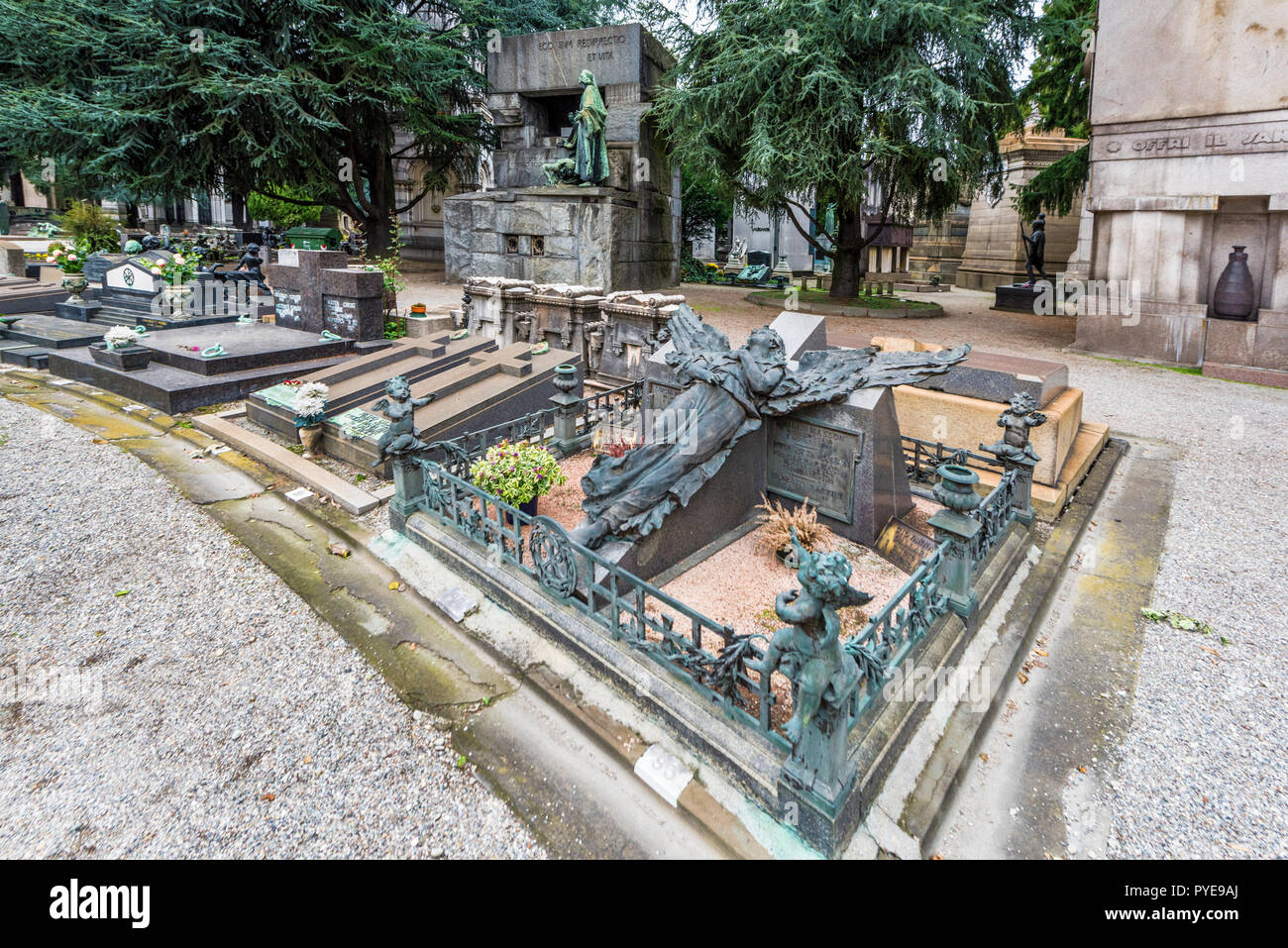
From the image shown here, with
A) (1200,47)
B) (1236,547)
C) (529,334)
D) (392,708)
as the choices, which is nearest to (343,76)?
(529,334)

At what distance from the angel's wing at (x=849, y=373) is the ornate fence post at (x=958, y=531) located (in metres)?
1.04

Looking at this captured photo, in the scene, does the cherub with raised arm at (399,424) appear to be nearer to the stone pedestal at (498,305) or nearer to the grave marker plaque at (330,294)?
the stone pedestal at (498,305)

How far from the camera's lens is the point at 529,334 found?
482 inches

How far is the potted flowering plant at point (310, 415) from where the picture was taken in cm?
816

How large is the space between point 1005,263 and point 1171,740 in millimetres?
28987

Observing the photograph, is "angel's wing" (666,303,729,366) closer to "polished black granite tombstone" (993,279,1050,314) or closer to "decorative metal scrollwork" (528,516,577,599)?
"decorative metal scrollwork" (528,516,577,599)

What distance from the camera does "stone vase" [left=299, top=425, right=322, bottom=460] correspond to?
8242 mm

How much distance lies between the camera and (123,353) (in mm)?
10703

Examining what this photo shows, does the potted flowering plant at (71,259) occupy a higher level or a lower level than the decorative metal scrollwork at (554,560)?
higher

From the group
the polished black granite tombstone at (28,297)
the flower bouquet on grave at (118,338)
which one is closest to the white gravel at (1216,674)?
the flower bouquet on grave at (118,338)

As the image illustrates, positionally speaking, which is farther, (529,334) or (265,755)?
(529,334)

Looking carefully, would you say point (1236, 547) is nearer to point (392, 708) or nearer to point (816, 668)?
point (816, 668)

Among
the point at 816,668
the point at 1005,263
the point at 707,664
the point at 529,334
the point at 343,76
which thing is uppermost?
the point at 343,76

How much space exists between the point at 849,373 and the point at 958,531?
1.61 metres
